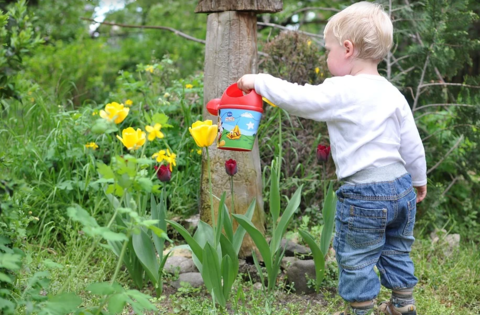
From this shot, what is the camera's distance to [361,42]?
221cm

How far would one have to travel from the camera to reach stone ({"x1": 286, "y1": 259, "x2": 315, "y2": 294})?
2.80 metres

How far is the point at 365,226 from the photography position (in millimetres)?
2201

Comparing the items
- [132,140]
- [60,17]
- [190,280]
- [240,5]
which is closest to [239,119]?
[132,140]

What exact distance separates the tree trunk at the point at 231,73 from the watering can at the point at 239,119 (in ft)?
2.25

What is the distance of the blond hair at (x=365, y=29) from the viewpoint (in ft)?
7.20

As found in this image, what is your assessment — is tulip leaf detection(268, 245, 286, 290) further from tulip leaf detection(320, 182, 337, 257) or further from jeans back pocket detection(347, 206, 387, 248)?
jeans back pocket detection(347, 206, 387, 248)

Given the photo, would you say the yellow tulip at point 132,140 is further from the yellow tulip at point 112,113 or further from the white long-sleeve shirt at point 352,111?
the white long-sleeve shirt at point 352,111

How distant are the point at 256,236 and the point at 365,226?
51 centimetres

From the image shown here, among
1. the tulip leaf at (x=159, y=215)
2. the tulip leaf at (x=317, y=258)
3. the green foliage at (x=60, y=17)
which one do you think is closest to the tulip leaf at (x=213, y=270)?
the tulip leaf at (x=159, y=215)

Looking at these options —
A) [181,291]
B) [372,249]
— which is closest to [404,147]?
[372,249]

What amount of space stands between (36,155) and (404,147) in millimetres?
2252

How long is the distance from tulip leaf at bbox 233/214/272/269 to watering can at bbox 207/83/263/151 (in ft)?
1.09

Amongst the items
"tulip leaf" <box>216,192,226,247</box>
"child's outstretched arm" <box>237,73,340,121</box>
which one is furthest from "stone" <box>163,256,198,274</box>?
"child's outstretched arm" <box>237,73,340,121</box>

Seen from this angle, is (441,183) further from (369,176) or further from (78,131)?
(78,131)
